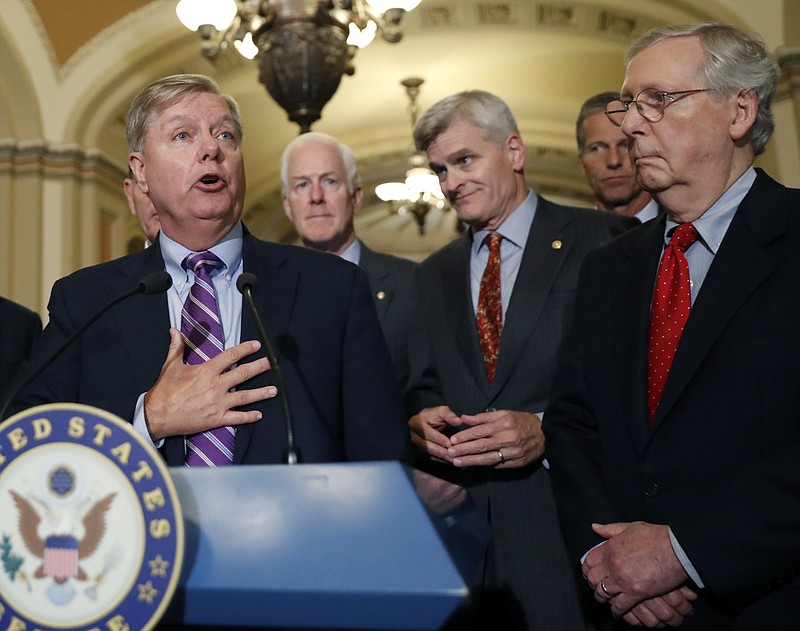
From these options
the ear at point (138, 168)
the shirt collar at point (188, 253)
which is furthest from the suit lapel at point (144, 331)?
the ear at point (138, 168)

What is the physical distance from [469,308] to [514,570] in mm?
682

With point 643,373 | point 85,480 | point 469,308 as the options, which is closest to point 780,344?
point 643,373

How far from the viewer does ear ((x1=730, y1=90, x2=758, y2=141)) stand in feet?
5.94

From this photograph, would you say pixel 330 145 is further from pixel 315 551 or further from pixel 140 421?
pixel 315 551

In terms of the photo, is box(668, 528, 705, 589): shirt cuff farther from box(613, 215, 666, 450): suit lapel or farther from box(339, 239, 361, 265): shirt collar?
box(339, 239, 361, 265): shirt collar

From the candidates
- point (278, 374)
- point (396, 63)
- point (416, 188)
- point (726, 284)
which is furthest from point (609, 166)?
point (396, 63)

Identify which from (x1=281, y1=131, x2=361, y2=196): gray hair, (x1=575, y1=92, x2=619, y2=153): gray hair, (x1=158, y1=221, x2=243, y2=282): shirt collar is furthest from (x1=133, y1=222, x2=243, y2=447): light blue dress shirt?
(x1=575, y1=92, x2=619, y2=153): gray hair

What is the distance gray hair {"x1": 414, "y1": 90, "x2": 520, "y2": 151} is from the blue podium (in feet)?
6.06

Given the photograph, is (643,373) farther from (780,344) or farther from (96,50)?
(96,50)

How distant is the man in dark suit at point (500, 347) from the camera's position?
7.33ft

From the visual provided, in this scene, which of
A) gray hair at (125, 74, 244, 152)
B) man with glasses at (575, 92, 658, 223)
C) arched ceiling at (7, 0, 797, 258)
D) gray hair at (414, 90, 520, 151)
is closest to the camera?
gray hair at (125, 74, 244, 152)

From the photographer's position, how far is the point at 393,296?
10.1ft

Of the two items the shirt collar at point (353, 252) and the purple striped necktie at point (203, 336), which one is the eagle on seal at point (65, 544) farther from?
the shirt collar at point (353, 252)

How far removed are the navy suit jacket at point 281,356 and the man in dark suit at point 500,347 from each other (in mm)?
437
